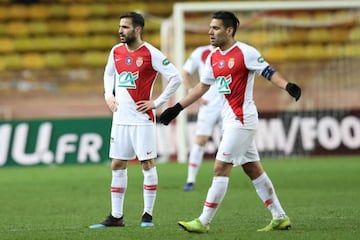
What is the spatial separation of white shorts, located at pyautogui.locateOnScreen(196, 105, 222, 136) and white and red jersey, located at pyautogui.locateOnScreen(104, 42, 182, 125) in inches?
198

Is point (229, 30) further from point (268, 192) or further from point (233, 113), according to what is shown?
point (268, 192)

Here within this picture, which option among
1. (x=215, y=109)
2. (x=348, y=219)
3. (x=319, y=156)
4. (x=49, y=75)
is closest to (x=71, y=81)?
(x=49, y=75)

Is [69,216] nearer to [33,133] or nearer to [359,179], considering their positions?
[359,179]

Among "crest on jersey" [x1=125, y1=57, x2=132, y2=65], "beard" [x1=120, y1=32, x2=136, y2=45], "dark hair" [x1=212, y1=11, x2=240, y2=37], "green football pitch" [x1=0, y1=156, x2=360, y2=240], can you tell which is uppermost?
"dark hair" [x1=212, y1=11, x2=240, y2=37]

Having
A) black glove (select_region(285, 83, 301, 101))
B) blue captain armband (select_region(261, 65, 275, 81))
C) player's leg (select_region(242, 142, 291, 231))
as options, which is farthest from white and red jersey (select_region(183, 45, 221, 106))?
black glove (select_region(285, 83, 301, 101))

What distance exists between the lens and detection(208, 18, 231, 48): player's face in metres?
9.30

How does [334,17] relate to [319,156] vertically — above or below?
above

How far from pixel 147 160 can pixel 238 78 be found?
1.36m

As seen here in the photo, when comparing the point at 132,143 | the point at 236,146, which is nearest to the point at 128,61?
→ the point at 132,143

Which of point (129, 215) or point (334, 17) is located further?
point (334, 17)

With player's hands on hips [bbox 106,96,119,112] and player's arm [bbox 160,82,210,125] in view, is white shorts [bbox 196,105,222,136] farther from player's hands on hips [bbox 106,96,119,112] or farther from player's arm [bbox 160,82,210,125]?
player's arm [bbox 160,82,210,125]

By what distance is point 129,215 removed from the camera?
11477mm

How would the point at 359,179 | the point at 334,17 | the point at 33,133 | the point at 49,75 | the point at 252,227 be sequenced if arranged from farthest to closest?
the point at 49,75, the point at 334,17, the point at 33,133, the point at 359,179, the point at 252,227

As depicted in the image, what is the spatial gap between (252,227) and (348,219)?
117 centimetres
